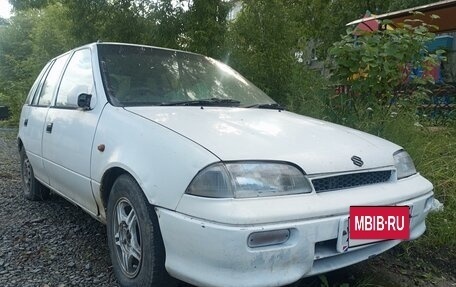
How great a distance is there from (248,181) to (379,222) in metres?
0.71

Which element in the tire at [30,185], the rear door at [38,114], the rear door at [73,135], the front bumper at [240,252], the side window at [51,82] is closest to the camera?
the front bumper at [240,252]

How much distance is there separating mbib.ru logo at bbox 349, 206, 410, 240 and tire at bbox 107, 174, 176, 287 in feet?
3.15

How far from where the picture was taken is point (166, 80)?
3.21m

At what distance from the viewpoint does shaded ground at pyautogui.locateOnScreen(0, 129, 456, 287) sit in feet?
8.43

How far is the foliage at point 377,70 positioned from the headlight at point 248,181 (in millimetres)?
2333

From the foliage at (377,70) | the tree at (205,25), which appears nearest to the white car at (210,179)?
the foliage at (377,70)

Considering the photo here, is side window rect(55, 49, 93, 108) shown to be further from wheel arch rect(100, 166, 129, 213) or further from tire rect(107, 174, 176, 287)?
tire rect(107, 174, 176, 287)

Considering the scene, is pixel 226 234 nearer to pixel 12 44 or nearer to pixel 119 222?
pixel 119 222

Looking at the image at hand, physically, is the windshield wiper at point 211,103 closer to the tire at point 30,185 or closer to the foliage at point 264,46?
the tire at point 30,185

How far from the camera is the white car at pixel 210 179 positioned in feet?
6.01

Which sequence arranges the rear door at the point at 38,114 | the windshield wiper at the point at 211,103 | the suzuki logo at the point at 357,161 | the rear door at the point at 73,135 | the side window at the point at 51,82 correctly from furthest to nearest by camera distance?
the side window at the point at 51,82 → the rear door at the point at 38,114 → the windshield wiper at the point at 211,103 → the rear door at the point at 73,135 → the suzuki logo at the point at 357,161

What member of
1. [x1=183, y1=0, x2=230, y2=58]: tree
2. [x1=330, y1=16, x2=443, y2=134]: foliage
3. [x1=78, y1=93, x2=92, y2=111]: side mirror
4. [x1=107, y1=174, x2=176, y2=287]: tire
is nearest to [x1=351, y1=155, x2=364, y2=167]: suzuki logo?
[x1=107, y1=174, x2=176, y2=287]: tire

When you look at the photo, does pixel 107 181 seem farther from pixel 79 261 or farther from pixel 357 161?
pixel 357 161

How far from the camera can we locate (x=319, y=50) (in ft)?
50.9
